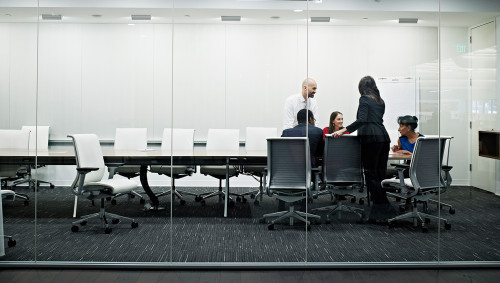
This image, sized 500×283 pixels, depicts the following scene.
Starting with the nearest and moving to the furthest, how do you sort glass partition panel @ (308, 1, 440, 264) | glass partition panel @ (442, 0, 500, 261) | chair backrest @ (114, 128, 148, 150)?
chair backrest @ (114, 128, 148, 150) < glass partition panel @ (308, 1, 440, 264) < glass partition panel @ (442, 0, 500, 261)

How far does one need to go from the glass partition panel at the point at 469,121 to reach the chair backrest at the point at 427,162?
103mm

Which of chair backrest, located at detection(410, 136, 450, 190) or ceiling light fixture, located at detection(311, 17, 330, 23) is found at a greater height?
ceiling light fixture, located at detection(311, 17, 330, 23)

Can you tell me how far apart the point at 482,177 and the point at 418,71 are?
3.90 feet

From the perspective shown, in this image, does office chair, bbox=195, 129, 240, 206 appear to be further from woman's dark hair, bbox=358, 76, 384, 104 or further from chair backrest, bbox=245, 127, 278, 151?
woman's dark hair, bbox=358, 76, 384, 104

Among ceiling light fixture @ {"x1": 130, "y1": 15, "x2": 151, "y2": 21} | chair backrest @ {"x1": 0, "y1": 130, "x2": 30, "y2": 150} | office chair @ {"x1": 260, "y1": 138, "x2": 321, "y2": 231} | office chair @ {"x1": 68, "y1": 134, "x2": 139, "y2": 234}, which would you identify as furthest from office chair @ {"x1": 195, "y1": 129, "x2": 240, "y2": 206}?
chair backrest @ {"x1": 0, "y1": 130, "x2": 30, "y2": 150}

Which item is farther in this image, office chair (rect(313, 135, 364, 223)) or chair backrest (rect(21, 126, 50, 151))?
office chair (rect(313, 135, 364, 223))

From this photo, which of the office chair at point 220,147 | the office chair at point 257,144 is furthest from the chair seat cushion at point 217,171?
the office chair at point 257,144

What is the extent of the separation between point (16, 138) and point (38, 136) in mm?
221

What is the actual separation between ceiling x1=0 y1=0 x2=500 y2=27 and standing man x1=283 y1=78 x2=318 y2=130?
0.61m

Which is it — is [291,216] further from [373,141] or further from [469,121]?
[469,121]

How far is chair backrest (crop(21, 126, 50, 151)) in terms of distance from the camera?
396 centimetres

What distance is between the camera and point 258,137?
4.08 metres

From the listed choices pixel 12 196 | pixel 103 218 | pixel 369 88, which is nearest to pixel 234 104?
pixel 369 88

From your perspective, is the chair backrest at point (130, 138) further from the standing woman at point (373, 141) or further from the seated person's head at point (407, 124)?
the seated person's head at point (407, 124)
